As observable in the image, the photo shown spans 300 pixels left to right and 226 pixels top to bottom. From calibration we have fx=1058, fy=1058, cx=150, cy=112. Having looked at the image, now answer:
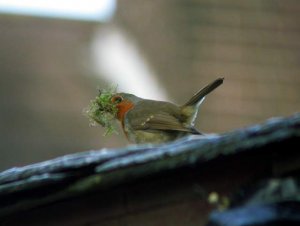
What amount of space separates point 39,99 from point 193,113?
8.09m

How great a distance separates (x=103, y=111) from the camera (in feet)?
21.0

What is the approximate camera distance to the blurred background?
1435cm

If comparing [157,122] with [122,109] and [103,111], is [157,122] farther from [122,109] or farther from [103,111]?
[103,111]

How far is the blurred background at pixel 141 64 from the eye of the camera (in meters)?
14.4

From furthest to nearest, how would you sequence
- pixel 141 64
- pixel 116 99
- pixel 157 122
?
pixel 141 64, pixel 116 99, pixel 157 122

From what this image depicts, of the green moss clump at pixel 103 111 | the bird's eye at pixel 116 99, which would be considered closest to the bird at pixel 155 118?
the bird's eye at pixel 116 99

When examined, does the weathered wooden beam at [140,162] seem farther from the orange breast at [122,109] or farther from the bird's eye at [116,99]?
the orange breast at [122,109]

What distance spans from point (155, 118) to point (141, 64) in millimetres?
8163

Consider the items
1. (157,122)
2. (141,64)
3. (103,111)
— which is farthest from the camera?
(141,64)

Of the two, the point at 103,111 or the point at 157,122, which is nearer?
the point at 103,111

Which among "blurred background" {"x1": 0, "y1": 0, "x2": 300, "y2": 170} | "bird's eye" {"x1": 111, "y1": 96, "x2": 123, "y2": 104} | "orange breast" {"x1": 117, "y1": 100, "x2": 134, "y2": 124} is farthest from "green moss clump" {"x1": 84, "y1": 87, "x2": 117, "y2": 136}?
"blurred background" {"x1": 0, "y1": 0, "x2": 300, "y2": 170}

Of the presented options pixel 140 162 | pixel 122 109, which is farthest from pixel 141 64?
pixel 140 162

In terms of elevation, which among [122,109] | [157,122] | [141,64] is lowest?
[157,122]

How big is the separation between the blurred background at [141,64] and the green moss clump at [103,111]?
7.40 m
